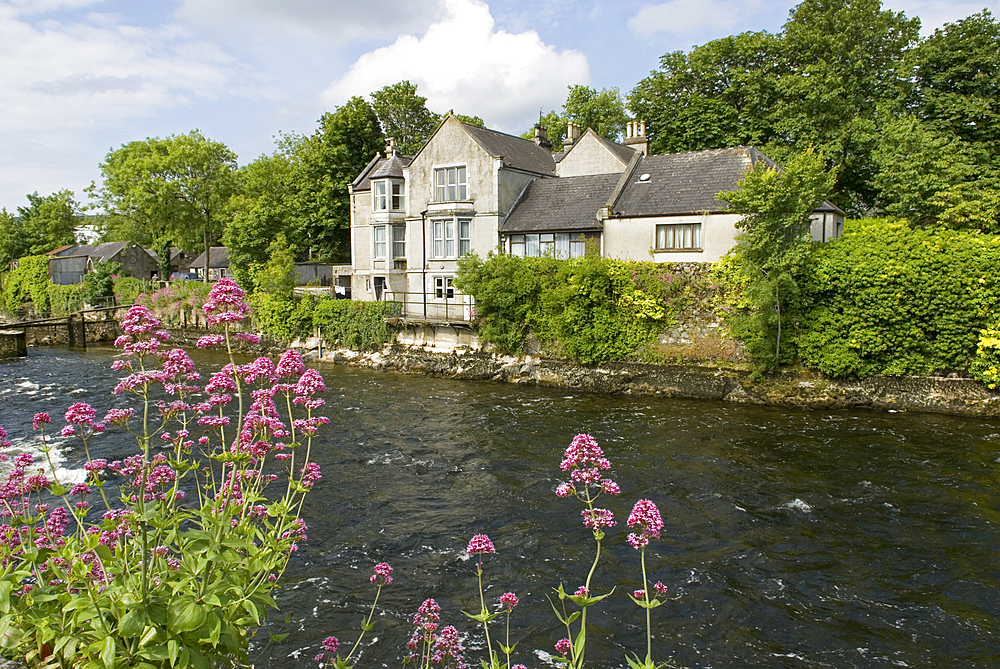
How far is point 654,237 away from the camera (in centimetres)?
3191

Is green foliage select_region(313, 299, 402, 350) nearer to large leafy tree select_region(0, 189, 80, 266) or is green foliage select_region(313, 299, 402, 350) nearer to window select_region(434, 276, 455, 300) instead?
window select_region(434, 276, 455, 300)

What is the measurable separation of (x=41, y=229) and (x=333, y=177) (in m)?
45.6

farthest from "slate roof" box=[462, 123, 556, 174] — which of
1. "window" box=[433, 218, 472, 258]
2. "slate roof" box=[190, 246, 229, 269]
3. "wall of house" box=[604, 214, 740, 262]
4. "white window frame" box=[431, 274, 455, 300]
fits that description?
"slate roof" box=[190, 246, 229, 269]

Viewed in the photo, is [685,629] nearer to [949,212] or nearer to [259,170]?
[949,212]

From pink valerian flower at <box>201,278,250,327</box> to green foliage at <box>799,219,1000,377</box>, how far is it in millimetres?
24278

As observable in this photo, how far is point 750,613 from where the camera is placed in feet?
35.3

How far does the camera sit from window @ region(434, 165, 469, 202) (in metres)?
38.5

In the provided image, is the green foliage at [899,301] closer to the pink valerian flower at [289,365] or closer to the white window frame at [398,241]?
the pink valerian flower at [289,365]

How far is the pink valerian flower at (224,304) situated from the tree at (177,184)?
51.9m

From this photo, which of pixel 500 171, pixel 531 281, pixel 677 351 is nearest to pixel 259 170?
pixel 500 171

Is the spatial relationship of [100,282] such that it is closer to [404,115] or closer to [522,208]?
[404,115]

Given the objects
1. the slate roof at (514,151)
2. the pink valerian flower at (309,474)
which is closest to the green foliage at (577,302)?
the slate roof at (514,151)

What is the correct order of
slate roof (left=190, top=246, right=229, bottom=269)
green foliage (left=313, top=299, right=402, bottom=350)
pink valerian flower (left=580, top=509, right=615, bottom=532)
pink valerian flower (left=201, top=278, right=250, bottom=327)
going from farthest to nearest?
slate roof (left=190, top=246, right=229, bottom=269)
green foliage (left=313, top=299, right=402, bottom=350)
pink valerian flower (left=201, top=278, right=250, bottom=327)
pink valerian flower (left=580, top=509, right=615, bottom=532)

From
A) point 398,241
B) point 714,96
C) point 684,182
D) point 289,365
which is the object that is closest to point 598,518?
point 289,365
